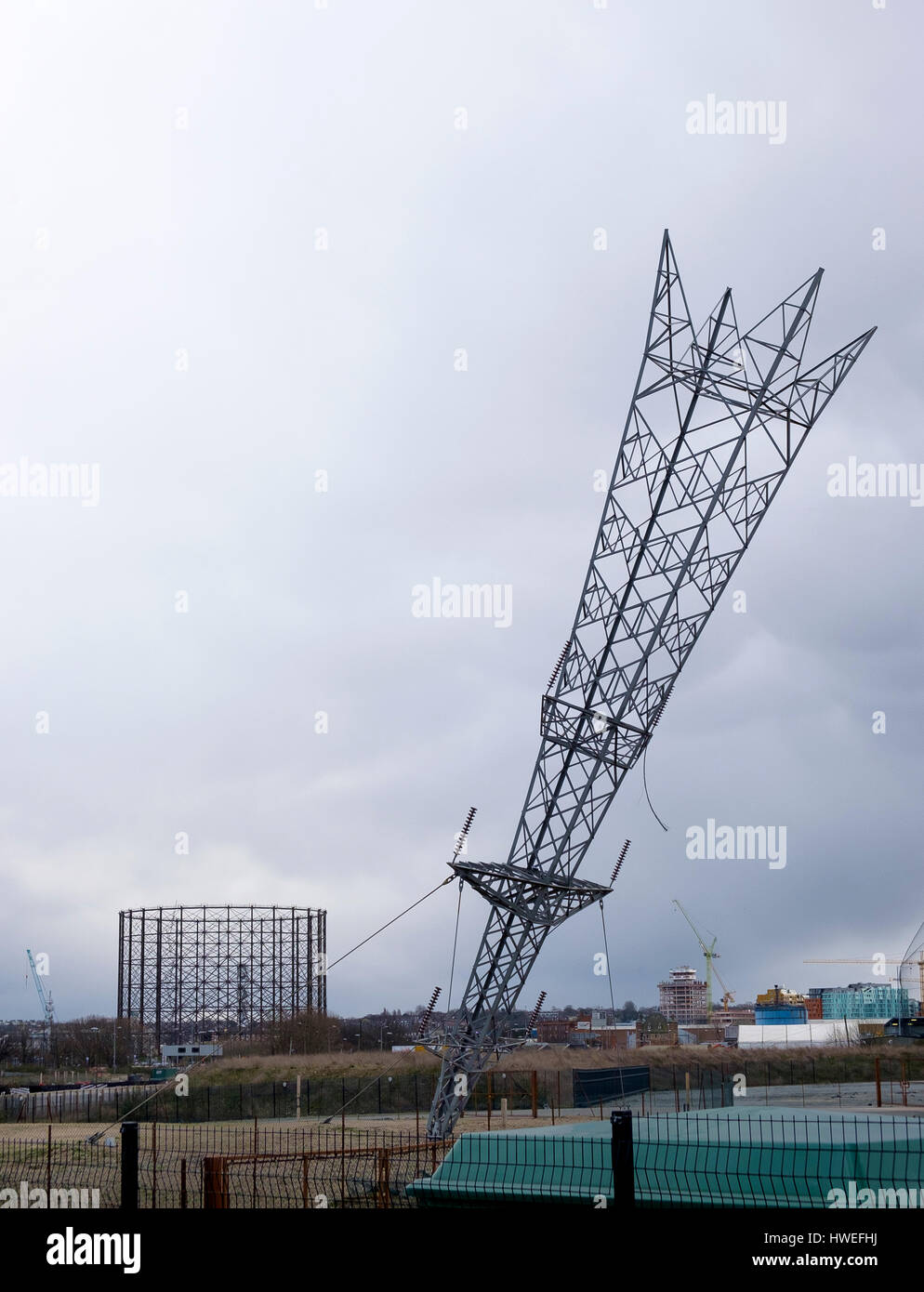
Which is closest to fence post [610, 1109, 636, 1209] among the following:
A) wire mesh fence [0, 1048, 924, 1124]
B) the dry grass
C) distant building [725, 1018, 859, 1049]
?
wire mesh fence [0, 1048, 924, 1124]

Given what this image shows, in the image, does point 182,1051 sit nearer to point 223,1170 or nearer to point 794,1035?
point 794,1035

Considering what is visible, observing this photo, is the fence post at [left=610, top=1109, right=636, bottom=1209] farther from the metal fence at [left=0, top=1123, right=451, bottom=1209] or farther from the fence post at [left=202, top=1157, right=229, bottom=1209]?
the fence post at [left=202, top=1157, right=229, bottom=1209]

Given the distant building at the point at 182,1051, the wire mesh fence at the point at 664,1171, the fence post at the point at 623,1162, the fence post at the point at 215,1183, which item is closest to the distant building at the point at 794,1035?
the distant building at the point at 182,1051

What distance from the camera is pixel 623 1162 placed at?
10.3 metres

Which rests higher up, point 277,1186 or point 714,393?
point 714,393

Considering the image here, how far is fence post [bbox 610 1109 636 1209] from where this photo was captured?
1016cm

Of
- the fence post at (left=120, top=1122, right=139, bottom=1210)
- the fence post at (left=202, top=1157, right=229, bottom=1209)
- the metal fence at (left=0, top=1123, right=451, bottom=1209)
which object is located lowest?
the metal fence at (left=0, top=1123, right=451, bottom=1209)

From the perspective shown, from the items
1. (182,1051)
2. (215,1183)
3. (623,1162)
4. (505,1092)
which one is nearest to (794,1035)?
(182,1051)

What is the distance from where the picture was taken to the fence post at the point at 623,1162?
33.3 ft
